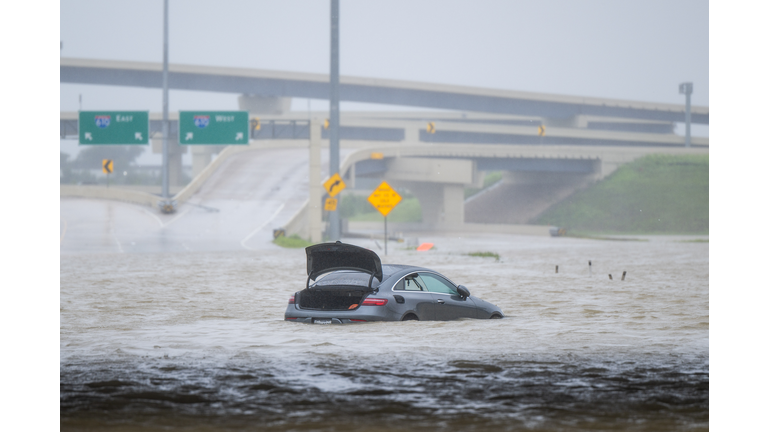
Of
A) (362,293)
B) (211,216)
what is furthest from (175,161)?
(362,293)

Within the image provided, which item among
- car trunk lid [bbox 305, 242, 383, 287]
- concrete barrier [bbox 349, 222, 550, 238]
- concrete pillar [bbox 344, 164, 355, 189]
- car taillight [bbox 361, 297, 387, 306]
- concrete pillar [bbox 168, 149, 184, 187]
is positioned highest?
concrete pillar [bbox 168, 149, 184, 187]

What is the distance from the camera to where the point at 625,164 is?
280ft

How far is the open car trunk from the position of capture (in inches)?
494

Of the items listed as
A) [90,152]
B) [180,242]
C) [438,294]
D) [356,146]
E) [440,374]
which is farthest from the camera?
[90,152]

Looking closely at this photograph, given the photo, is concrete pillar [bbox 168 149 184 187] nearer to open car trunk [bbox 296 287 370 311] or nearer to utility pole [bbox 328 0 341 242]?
utility pole [bbox 328 0 341 242]

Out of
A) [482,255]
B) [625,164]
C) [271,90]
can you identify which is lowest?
[482,255]

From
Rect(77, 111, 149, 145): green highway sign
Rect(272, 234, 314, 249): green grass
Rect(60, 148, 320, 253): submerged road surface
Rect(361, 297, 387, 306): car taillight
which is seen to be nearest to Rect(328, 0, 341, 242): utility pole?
Rect(272, 234, 314, 249): green grass

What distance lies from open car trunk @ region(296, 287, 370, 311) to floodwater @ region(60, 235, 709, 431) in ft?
1.20

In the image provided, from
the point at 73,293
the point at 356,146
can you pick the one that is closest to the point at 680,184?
the point at 356,146

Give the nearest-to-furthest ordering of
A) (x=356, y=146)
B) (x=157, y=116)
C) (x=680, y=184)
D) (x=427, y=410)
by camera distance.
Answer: (x=427, y=410) < (x=356, y=146) < (x=680, y=184) < (x=157, y=116)

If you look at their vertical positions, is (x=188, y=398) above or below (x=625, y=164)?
below

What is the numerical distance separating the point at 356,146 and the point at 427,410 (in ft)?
218
